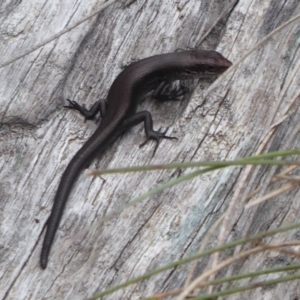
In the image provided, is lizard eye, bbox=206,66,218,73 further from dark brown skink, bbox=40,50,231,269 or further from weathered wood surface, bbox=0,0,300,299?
weathered wood surface, bbox=0,0,300,299

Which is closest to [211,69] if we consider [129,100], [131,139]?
[129,100]

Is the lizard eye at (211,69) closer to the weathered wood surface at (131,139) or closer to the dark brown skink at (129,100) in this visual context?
A: the dark brown skink at (129,100)

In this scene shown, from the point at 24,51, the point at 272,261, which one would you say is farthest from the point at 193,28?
the point at 272,261

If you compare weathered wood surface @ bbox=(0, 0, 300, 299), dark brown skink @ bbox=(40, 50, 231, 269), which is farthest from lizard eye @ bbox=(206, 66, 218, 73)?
weathered wood surface @ bbox=(0, 0, 300, 299)

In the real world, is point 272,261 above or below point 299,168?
below

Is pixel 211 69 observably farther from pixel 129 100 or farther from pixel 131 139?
pixel 131 139

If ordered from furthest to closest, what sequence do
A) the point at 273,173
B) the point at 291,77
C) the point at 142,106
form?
the point at 142,106, the point at 291,77, the point at 273,173

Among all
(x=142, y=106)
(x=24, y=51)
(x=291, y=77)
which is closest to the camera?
(x=291, y=77)

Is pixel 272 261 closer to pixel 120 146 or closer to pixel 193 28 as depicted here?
pixel 120 146
